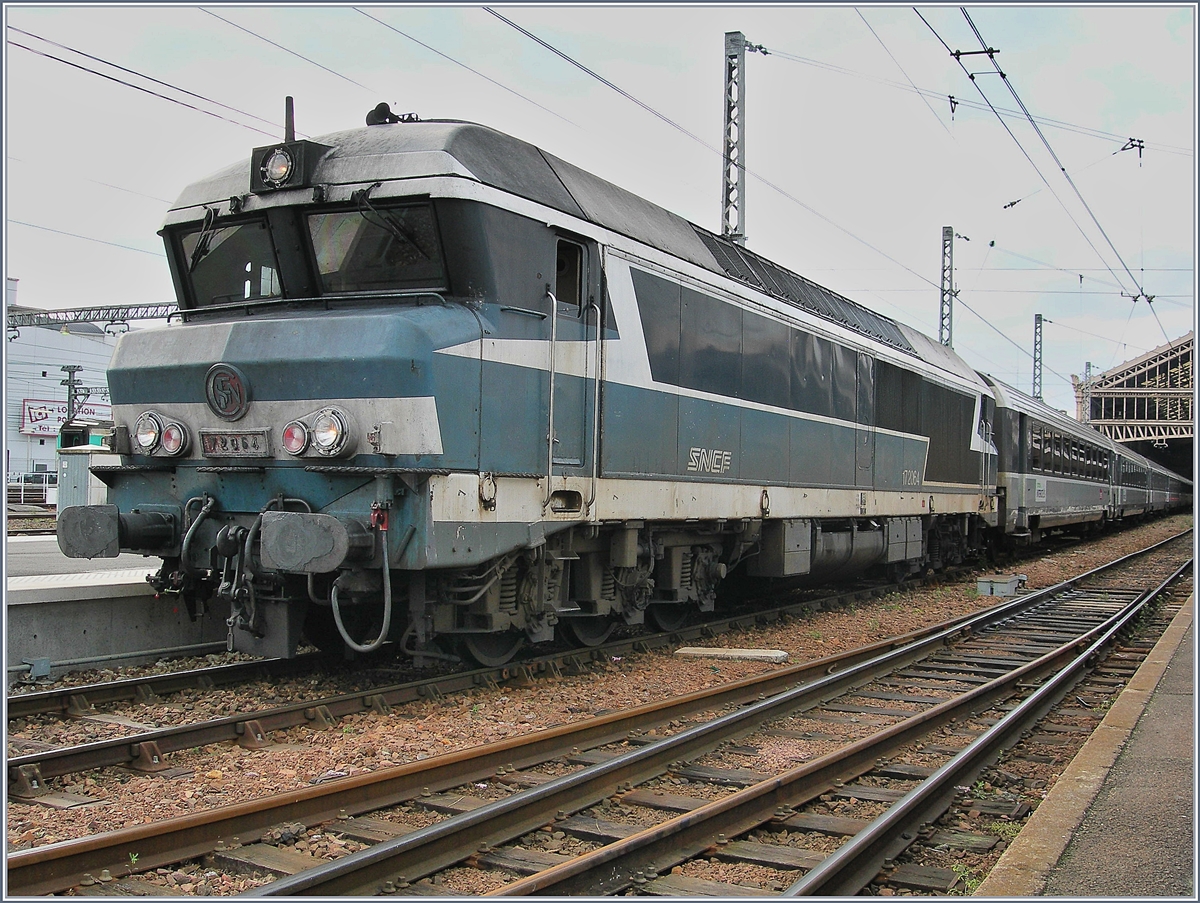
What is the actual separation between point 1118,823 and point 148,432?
6.89m

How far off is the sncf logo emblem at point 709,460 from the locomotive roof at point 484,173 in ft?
6.33

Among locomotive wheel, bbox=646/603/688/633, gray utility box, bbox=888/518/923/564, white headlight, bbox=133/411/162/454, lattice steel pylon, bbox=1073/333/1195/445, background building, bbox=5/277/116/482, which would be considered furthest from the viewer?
lattice steel pylon, bbox=1073/333/1195/445

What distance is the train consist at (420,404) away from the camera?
682 cm

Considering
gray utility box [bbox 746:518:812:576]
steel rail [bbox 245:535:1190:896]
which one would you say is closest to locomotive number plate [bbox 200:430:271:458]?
steel rail [bbox 245:535:1190:896]

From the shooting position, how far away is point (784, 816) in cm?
543

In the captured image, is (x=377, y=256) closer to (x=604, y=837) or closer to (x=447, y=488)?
(x=447, y=488)

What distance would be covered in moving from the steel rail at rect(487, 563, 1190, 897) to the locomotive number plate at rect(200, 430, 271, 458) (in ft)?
12.9

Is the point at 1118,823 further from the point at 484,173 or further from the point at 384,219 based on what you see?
the point at 384,219

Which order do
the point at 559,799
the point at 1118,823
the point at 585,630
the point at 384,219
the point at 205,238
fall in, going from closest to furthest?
1. the point at 1118,823
2. the point at 559,799
3. the point at 384,219
4. the point at 205,238
5. the point at 585,630

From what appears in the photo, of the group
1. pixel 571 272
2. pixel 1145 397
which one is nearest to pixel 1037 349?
pixel 1145 397

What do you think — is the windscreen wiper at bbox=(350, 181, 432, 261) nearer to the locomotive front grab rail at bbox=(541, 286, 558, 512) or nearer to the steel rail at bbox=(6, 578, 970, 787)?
the locomotive front grab rail at bbox=(541, 286, 558, 512)

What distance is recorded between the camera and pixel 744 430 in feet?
35.8

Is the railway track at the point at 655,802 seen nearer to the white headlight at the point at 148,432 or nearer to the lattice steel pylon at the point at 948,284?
the white headlight at the point at 148,432

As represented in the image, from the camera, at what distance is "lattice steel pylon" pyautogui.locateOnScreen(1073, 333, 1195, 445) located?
5753 centimetres
